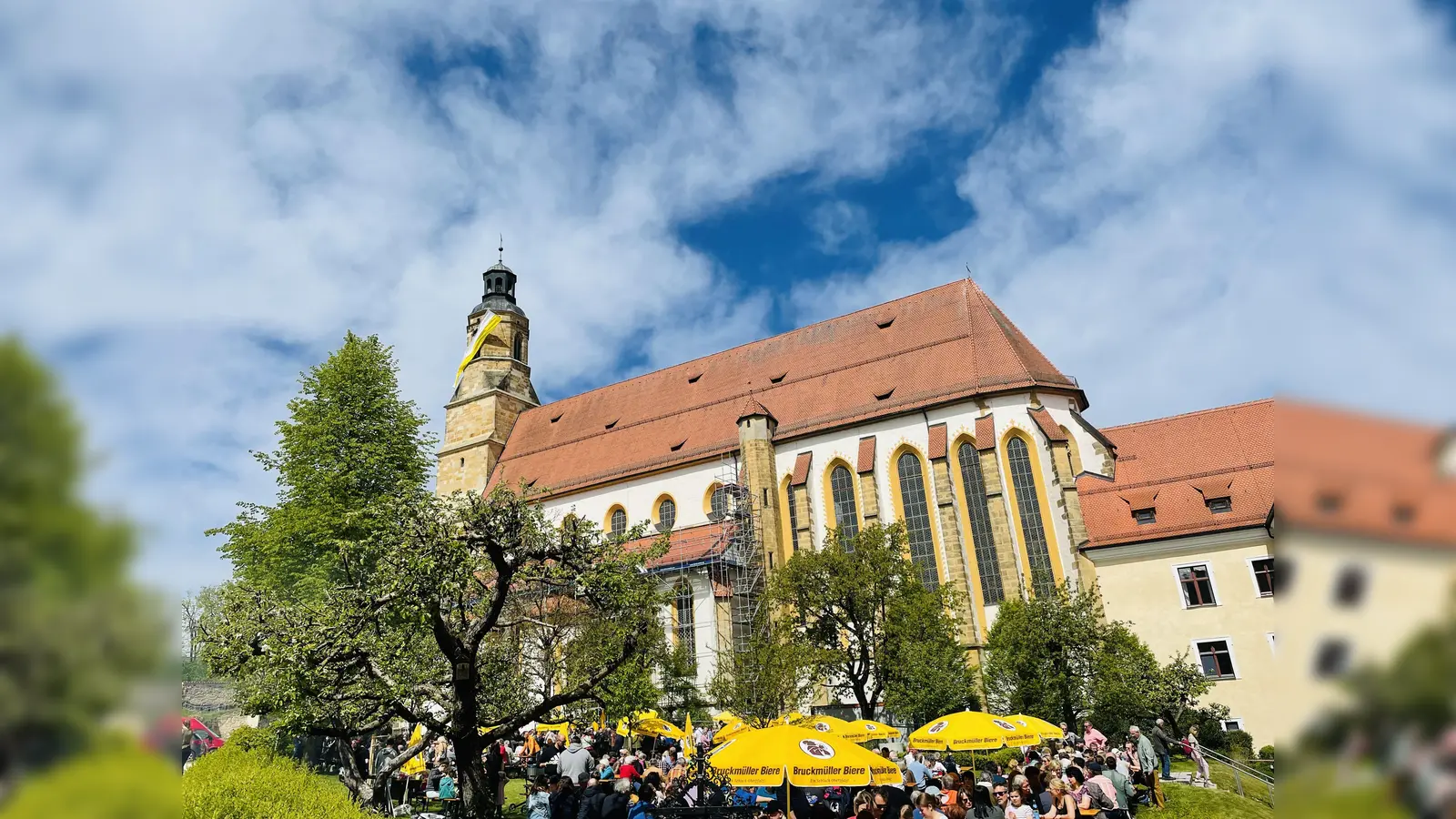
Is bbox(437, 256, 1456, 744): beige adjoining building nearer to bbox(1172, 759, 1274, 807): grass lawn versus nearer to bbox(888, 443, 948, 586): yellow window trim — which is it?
bbox(888, 443, 948, 586): yellow window trim

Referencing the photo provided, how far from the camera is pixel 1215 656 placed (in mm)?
28578

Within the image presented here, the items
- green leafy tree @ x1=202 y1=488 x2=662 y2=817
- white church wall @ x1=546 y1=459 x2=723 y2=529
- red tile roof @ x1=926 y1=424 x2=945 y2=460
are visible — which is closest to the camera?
green leafy tree @ x1=202 y1=488 x2=662 y2=817

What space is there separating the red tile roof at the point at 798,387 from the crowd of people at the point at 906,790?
20.2 metres

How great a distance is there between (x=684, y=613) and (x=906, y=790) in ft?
83.6

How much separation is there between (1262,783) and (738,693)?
16.9 meters

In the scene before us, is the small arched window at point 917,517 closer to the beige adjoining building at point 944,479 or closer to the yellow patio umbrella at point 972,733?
the beige adjoining building at point 944,479

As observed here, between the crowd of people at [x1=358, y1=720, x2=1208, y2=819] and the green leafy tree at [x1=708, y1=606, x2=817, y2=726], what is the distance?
826 cm

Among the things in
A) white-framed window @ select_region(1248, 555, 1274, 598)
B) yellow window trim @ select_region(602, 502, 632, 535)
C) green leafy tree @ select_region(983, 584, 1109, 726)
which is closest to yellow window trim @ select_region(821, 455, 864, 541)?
green leafy tree @ select_region(983, 584, 1109, 726)

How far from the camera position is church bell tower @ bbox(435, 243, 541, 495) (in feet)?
174

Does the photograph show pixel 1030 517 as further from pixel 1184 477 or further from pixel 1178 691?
pixel 1178 691
